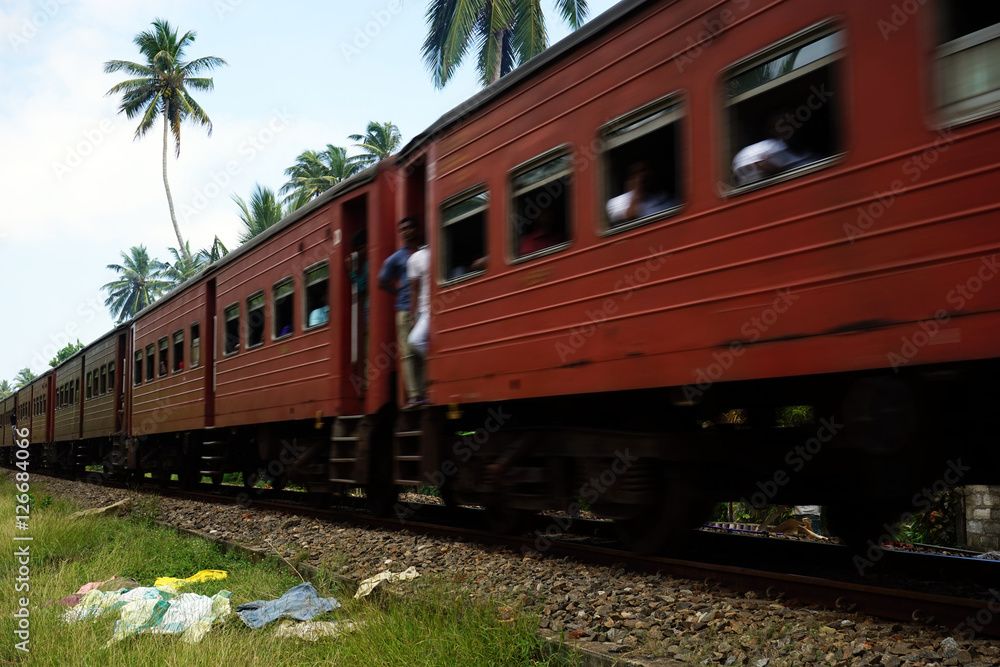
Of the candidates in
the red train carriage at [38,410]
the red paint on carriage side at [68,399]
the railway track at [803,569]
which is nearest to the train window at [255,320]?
the railway track at [803,569]

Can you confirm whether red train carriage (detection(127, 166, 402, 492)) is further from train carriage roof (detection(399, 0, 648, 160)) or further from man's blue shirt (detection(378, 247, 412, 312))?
train carriage roof (detection(399, 0, 648, 160))

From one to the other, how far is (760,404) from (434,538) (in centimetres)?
320

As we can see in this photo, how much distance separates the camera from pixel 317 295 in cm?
948

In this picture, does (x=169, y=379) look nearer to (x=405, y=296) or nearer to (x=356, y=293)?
(x=356, y=293)

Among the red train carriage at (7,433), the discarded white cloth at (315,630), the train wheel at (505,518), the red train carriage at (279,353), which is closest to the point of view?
the discarded white cloth at (315,630)

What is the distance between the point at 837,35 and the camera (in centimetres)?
392

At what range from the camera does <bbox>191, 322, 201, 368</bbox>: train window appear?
13117 mm

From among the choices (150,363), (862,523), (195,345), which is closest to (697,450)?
(862,523)

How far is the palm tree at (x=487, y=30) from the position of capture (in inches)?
922

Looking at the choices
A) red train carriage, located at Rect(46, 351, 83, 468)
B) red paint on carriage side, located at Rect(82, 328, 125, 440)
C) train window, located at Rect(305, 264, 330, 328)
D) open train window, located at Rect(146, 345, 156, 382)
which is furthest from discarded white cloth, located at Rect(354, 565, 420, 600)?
red train carriage, located at Rect(46, 351, 83, 468)

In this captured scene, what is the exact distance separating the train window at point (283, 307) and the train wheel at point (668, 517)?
5.64m

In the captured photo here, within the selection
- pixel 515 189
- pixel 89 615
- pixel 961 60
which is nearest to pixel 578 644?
pixel 89 615

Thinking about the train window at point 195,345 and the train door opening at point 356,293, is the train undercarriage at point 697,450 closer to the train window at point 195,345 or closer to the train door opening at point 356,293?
the train door opening at point 356,293

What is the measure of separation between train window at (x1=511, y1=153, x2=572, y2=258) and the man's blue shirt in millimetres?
1828
